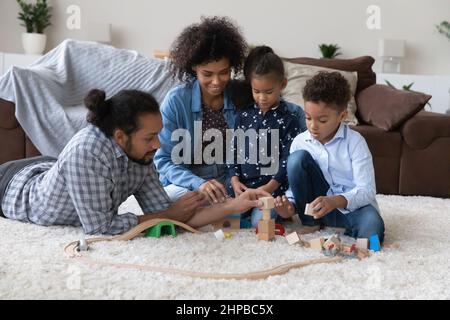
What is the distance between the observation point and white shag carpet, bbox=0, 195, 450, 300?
1.16 m

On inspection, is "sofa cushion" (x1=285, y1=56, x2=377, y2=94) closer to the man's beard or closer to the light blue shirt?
the light blue shirt

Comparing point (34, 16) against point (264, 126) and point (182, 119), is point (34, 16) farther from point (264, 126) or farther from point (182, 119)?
point (264, 126)

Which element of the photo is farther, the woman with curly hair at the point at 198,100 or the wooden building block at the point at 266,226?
the woman with curly hair at the point at 198,100

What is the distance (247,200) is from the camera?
1.72 metres

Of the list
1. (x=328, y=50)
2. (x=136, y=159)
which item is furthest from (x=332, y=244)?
(x=328, y=50)

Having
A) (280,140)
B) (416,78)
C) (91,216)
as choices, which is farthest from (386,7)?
(91,216)

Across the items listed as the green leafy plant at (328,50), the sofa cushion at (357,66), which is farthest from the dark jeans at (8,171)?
the green leafy plant at (328,50)

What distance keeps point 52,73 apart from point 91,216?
1.66m

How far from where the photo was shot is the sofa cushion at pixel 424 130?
2.77 m

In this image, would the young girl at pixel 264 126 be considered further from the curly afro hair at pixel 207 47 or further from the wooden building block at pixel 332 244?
the wooden building block at pixel 332 244

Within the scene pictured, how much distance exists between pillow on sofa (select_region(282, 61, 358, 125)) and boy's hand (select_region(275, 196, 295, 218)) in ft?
4.23

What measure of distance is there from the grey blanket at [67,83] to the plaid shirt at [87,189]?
0.85m

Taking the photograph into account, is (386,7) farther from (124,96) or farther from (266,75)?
(124,96)
